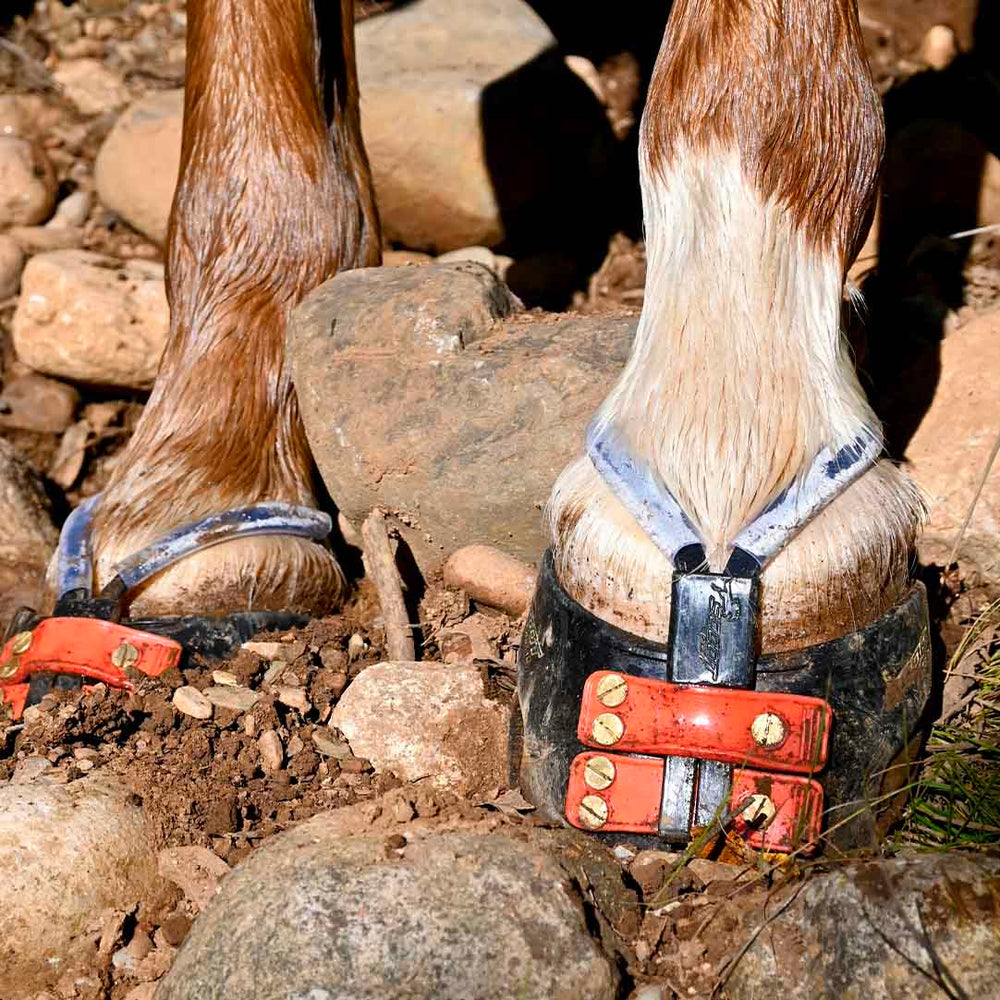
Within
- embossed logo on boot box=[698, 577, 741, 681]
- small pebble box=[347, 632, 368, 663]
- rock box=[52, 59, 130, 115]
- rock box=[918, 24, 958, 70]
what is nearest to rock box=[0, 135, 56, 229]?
rock box=[52, 59, 130, 115]

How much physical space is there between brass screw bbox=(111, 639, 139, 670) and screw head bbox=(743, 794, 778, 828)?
38.9 inches

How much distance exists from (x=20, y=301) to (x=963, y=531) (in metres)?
2.31

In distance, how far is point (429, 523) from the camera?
7.78 ft

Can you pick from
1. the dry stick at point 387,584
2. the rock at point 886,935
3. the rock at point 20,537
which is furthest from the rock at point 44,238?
the rock at point 886,935

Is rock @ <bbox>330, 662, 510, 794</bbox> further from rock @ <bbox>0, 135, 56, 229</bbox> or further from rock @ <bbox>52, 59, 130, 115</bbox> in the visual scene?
rock @ <bbox>52, 59, 130, 115</bbox>

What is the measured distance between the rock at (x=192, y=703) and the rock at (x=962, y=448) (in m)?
1.21

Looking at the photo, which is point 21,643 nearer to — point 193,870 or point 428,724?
point 193,870

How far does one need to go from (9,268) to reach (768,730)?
2.70 m

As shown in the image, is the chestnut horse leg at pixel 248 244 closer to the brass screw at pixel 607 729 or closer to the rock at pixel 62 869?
the rock at pixel 62 869

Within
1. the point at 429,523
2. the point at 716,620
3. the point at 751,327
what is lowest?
the point at 429,523

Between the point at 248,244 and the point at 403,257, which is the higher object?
the point at 248,244

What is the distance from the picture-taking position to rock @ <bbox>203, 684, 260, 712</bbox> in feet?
6.89

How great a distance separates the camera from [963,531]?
2115 millimetres

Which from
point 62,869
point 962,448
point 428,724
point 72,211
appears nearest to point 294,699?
point 428,724
